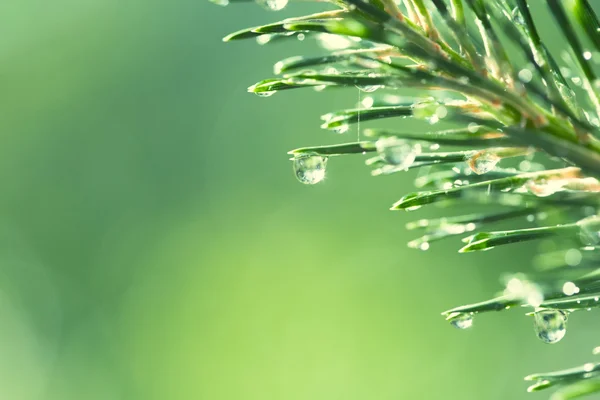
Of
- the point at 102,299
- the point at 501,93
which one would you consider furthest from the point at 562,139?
the point at 102,299

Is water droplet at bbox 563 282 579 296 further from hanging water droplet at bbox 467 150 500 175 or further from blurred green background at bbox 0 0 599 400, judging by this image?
blurred green background at bbox 0 0 599 400

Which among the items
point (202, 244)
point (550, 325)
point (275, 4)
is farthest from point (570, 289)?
point (202, 244)

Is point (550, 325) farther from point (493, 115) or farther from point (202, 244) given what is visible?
point (202, 244)

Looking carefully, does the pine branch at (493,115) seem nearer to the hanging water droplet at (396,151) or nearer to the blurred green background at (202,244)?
the hanging water droplet at (396,151)

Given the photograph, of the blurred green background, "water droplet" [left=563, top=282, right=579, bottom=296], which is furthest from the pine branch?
the blurred green background

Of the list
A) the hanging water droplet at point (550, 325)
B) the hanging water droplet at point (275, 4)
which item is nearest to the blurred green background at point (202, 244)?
the hanging water droplet at point (550, 325)

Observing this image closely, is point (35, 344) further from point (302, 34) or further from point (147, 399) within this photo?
point (302, 34)
